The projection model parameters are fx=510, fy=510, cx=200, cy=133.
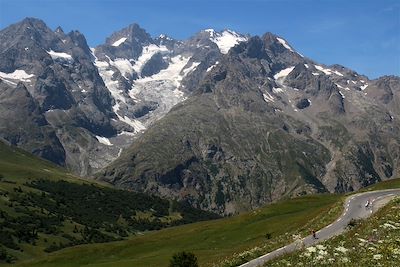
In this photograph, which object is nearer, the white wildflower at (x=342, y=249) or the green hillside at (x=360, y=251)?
A: the green hillside at (x=360, y=251)

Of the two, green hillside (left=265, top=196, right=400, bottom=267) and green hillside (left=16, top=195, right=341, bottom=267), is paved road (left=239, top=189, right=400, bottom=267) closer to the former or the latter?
green hillside (left=265, top=196, right=400, bottom=267)

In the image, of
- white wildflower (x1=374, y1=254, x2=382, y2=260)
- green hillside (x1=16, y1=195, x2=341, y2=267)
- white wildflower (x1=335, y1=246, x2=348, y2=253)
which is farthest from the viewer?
green hillside (x1=16, y1=195, x2=341, y2=267)

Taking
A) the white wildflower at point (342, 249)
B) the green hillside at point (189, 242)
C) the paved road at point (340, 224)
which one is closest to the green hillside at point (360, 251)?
the white wildflower at point (342, 249)

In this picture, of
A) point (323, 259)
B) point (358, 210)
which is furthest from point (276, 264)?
point (358, 210)

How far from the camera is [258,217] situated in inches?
3999

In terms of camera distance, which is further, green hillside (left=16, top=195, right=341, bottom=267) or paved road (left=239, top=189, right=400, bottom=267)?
green hillside (left=16, top=195, right=341, bottom=267)

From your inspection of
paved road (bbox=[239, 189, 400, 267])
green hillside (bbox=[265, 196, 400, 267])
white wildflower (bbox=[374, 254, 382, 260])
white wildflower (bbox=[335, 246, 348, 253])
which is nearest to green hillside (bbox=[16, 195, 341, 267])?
paved road (bbox=[239, 189, 400, 267])

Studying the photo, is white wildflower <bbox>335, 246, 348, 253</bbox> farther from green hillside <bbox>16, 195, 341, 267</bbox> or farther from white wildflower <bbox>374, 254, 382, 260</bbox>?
green hillside <bbox>16, 195, 341, 267</bbox>

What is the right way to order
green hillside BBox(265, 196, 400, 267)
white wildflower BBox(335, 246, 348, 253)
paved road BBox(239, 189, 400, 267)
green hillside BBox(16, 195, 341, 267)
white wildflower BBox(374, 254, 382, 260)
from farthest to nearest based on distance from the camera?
green hillside BBox(16, 195, 341, 267)
paved road BBox(239, 189, 400, 267)
white wildflower BBox(335, 246, 348, 253)
green hillside BBox(265, 196, 400, 267)
white wildflower BBox(374, 254, 382, 260)

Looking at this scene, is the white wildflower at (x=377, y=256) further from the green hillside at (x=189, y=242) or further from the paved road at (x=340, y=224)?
the green hillside at (x=189, y=242)

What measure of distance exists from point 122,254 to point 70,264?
9311 mm

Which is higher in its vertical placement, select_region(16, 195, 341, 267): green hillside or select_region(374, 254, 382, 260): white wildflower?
select_region(374, 254, 382, 260): white wildflower

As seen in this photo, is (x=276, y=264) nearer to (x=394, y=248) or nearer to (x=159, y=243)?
(x=394, y=248)

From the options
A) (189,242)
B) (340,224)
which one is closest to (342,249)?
(340,224)
